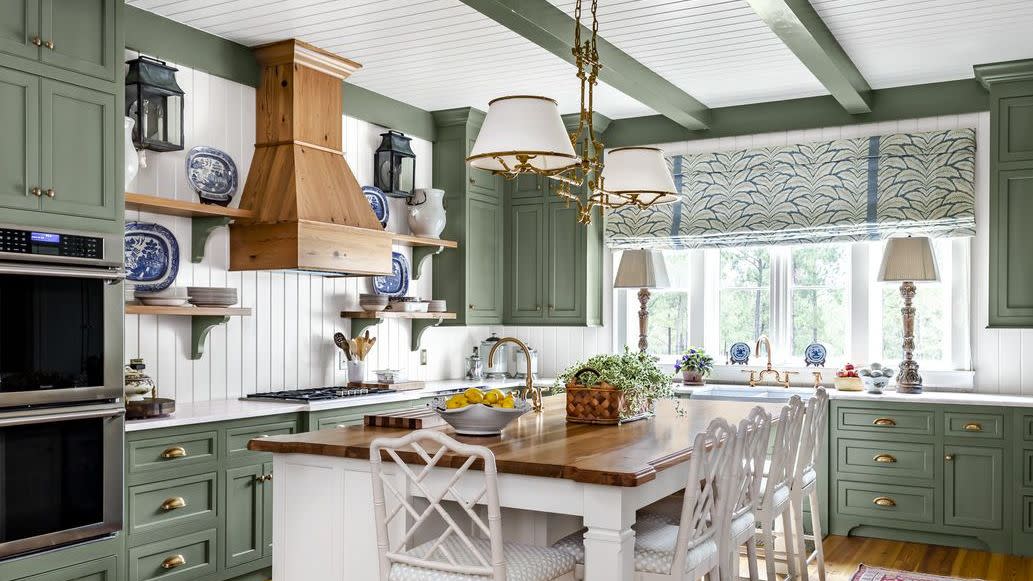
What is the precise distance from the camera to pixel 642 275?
20.5 feet

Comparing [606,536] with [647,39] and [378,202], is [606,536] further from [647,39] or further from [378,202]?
[378,202]

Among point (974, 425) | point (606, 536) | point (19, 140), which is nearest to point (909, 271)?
point (974, 425)

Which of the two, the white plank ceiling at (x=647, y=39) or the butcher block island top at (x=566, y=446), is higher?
the white plank ceiling at (x=647, y=39)

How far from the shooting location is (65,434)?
3350mm

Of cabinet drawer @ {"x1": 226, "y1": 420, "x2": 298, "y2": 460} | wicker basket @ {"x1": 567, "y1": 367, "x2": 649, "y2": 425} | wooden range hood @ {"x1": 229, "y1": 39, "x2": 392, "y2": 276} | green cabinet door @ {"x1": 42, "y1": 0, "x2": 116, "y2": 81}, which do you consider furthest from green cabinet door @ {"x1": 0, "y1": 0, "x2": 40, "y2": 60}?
wicker basket @ {"x1": 567, "y1": 367, "x2": 649, "y2": 425}

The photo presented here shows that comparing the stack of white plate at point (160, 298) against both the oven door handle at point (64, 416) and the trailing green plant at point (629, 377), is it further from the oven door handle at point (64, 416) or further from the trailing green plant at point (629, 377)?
the trailing green plant at point (629, 377)

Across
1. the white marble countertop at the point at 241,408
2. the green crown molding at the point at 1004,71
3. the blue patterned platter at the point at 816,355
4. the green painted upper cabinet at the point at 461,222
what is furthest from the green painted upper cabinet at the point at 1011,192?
the white marble countertop at the point at 241,408

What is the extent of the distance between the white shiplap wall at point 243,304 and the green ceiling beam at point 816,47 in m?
2.60

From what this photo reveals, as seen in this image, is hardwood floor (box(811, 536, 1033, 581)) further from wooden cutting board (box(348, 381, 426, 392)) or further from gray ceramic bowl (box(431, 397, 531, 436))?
wooden cutting board (box(348, 381, 426, 392))

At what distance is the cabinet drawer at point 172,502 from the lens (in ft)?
12.2

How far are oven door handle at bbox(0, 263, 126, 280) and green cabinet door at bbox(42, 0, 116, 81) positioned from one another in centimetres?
74

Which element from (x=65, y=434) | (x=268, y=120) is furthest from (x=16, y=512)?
(x=268, y=120)

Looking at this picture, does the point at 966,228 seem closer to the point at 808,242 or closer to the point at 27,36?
the point at 808,242

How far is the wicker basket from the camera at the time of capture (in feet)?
11.8
